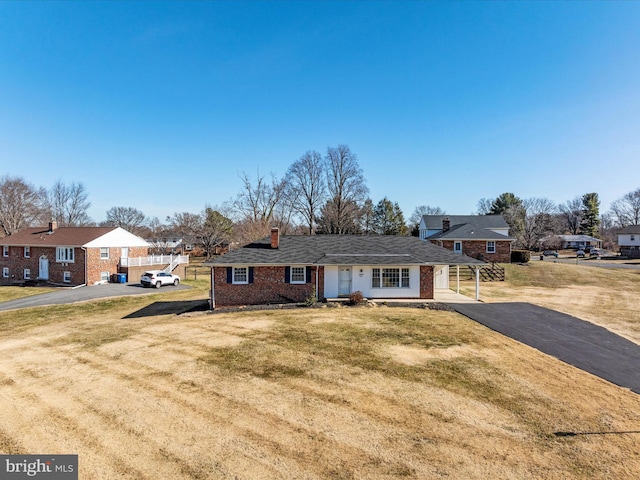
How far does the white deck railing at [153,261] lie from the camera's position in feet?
119

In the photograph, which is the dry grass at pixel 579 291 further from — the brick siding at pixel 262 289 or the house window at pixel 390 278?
the brick siding at pixel 262 289

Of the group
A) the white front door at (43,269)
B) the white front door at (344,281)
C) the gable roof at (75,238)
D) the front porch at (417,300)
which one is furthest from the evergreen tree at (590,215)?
the white front door at (43,269)

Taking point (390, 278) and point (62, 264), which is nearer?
point (390, 278)

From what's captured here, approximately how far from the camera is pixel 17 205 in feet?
180

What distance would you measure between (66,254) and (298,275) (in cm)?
2773

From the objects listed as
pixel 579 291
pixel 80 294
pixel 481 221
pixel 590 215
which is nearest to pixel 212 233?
pixel 80 294

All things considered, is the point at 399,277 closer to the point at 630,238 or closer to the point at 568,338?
the point at 568,338

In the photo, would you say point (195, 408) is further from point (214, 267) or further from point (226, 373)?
point (214, 267)

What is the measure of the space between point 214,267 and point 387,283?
11948mm

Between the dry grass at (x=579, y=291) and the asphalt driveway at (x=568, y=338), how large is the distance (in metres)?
1.37

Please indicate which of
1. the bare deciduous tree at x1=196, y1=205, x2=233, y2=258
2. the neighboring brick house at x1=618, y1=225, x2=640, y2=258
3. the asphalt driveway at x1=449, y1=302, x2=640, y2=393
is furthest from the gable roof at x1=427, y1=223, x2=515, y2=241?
the neighboring brick house at x1=618, y1=225, x2=640, y2=258

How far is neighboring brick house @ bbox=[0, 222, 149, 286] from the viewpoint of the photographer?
111ft

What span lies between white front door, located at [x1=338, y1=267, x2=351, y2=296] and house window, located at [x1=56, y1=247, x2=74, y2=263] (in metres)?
29.3

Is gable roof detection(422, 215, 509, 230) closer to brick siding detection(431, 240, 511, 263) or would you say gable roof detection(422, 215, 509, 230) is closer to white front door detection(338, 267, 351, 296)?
brick siding detection(431, 240, 511, 263)
